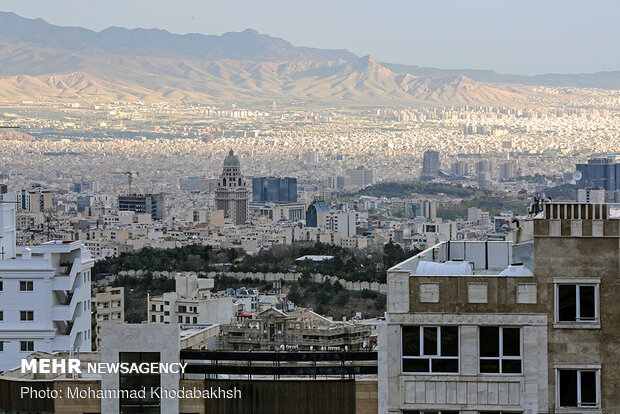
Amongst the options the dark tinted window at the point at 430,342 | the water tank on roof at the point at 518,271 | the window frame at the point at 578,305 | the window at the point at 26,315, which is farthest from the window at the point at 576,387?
the window at the point at 26,315

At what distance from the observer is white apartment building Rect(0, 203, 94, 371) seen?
15.9m

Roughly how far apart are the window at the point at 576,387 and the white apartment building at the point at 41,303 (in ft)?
29.3

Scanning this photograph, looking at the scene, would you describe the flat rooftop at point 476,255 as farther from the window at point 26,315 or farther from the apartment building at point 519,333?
the window at point 26,315

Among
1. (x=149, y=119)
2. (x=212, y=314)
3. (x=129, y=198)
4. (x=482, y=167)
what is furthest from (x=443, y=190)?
(x=212, y=314)

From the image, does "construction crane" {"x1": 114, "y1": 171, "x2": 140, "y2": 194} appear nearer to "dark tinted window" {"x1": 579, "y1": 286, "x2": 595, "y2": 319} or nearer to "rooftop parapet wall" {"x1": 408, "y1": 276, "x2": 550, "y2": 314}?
"rooftop parapet wall" {"x1": 408, "y1": 276, "x2": 550, "y2": 314}

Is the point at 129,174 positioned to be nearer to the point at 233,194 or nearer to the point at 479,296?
the point at 233,194

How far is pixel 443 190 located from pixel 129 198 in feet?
120

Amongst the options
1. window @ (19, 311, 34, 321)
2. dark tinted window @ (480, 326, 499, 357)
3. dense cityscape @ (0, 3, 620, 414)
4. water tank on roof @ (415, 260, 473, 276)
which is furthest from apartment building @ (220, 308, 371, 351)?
dark tinted window @ (480, 326, 499, 357)

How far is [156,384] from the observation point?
812 cm

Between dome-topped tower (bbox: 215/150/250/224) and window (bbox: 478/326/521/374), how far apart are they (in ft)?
438

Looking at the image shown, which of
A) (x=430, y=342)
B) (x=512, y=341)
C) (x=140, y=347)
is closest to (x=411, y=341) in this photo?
(x=430, y=342)

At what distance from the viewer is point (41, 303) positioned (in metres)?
16.0

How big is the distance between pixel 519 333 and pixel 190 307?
26469mm

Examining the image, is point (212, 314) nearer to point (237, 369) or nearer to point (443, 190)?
point (237, 369)
